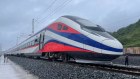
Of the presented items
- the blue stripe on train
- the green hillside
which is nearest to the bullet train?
the blue stripe on train

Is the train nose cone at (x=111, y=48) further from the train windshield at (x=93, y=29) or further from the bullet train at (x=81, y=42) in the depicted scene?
the train windshield at (x=93, y=29)

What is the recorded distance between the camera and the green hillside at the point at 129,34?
82.3m

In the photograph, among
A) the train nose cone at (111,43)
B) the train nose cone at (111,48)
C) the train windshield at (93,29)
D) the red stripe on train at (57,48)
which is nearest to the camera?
the train nose cone at (111,48)

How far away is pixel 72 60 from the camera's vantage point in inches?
757

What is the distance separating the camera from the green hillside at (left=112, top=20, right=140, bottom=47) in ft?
270

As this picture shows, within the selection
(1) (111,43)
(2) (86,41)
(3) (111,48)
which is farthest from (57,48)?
(3) (111,48)

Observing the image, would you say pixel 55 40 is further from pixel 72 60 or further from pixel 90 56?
pixel 90 56

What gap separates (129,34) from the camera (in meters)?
93.7

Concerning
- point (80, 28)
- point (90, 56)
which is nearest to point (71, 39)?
point (80, 28)

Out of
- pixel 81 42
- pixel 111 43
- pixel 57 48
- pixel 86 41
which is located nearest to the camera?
pixel 111 43

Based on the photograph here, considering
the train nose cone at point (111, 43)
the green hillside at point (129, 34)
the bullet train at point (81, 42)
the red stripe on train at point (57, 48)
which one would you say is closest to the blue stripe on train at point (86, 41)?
the bullet train at point (81, 42)

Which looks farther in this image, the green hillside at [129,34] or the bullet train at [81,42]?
the green hillside at [129,34]

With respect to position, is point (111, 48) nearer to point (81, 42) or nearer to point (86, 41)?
point (86, 41)

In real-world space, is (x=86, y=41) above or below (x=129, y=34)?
below
